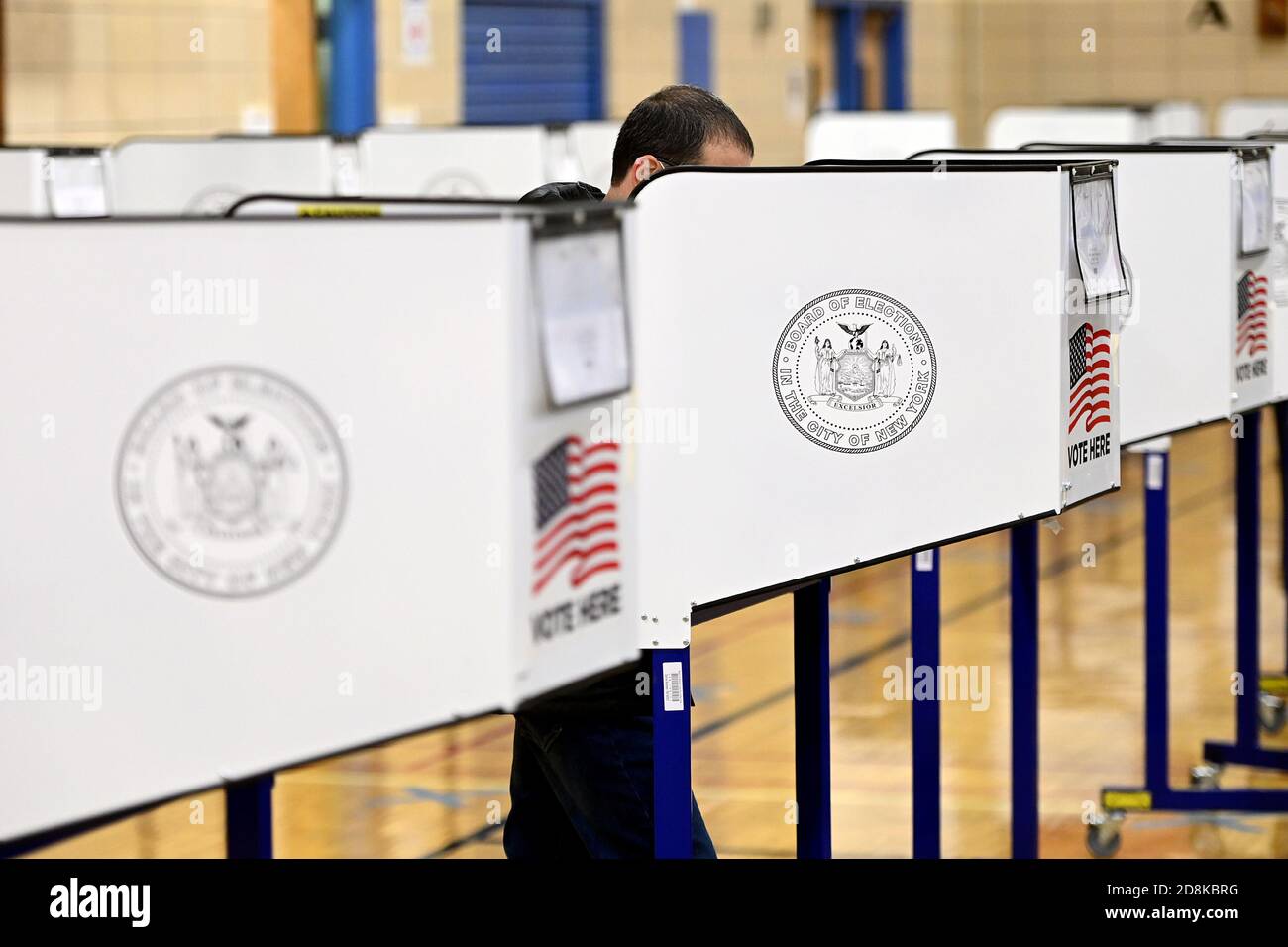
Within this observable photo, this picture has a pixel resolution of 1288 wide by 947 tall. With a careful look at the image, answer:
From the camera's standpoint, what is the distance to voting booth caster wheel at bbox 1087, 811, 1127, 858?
437 centimetres

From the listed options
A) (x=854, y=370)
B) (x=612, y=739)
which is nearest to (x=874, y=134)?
(x=854, y=370)

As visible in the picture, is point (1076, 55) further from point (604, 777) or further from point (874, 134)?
point (604, 777)

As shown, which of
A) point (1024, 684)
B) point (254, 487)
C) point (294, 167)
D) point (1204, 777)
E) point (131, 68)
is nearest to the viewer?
point (254, 487)

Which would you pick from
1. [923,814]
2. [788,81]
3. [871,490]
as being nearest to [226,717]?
[871,490]

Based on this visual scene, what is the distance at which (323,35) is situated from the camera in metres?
10.1

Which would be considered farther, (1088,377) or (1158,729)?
(1158,729)

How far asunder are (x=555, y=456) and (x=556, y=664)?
200 mm

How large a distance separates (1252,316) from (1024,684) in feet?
3.06

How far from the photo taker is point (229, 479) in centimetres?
170

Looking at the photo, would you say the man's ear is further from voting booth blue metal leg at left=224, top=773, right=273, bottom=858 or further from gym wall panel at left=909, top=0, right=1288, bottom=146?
gym wall panel at left=909, top=0, right=1288, bottom=146

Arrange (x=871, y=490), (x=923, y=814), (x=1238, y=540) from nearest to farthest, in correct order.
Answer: (x=871, y=490) < (x=923, y=814) < (x=1238, y=540)

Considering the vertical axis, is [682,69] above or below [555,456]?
above

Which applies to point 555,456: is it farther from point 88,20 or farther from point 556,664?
point 88,20
